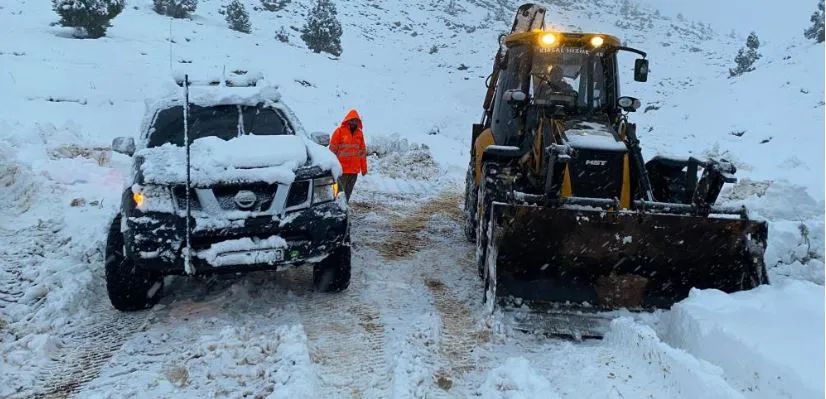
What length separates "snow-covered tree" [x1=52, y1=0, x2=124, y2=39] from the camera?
23.8 m

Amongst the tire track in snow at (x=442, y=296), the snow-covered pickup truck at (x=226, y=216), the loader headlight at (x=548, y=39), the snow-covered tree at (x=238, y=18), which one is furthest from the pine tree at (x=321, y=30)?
the snow-covered pickup truck at (x=226, y=216)

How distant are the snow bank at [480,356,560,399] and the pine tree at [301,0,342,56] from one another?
34168 mm

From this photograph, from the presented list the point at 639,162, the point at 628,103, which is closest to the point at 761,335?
the point at 639,162

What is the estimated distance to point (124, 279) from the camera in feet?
15.9

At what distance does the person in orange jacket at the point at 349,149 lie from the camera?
8.91 metres

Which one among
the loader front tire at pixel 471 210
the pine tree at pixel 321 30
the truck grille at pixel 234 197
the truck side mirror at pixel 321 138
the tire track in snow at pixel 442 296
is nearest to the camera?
the tire track in snow at pixel 442 296

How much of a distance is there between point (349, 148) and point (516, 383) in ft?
18.9

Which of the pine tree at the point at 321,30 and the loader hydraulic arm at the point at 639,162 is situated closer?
the loader hydraulic arm at the point at 639,162

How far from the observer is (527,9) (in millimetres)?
9047

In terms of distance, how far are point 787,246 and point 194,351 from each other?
5.70 m

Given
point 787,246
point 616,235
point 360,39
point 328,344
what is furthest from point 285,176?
point 360,39

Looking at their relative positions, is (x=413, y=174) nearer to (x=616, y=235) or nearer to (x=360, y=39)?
(x=616, y=235)

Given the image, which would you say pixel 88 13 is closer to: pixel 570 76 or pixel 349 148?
pixel 349 148

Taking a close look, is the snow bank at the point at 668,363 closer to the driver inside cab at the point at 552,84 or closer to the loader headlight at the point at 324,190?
the loader headlight at the point at 324,190
